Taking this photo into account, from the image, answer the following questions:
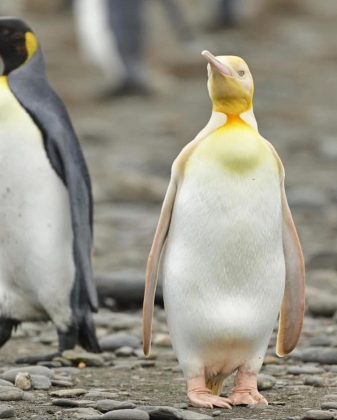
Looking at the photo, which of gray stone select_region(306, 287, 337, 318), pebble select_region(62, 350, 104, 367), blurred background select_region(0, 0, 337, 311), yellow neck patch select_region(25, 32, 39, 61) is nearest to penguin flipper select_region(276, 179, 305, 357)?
pebble select_region(62, 350, 104, 367)

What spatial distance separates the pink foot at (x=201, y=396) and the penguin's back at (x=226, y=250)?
5.2 inches

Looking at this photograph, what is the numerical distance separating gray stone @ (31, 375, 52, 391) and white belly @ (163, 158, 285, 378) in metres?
0.62

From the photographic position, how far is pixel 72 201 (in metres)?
5.64

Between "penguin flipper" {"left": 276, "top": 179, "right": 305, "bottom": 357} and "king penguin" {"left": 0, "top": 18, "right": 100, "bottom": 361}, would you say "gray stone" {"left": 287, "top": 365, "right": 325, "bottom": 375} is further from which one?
"king penguin" {"left": 0, "top": 18, "right": 100, "bottom": 361}

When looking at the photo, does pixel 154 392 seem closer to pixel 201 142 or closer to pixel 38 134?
pixel 201 142

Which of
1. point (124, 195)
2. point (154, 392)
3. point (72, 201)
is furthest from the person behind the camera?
point (124, 195)

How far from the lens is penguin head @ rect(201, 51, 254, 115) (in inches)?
179

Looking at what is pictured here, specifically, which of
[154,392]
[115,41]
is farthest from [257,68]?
[154,392]

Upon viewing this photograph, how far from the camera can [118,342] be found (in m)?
6.14

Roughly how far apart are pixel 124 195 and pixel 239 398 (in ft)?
21.5

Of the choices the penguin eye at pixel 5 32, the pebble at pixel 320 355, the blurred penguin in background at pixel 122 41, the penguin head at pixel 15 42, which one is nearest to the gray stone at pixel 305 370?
the pebble at pixel 320 355

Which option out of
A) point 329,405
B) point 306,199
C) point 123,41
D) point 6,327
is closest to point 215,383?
point 329,405

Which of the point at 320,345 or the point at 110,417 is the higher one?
the point at 110,417

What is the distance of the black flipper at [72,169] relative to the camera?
5.67 m
